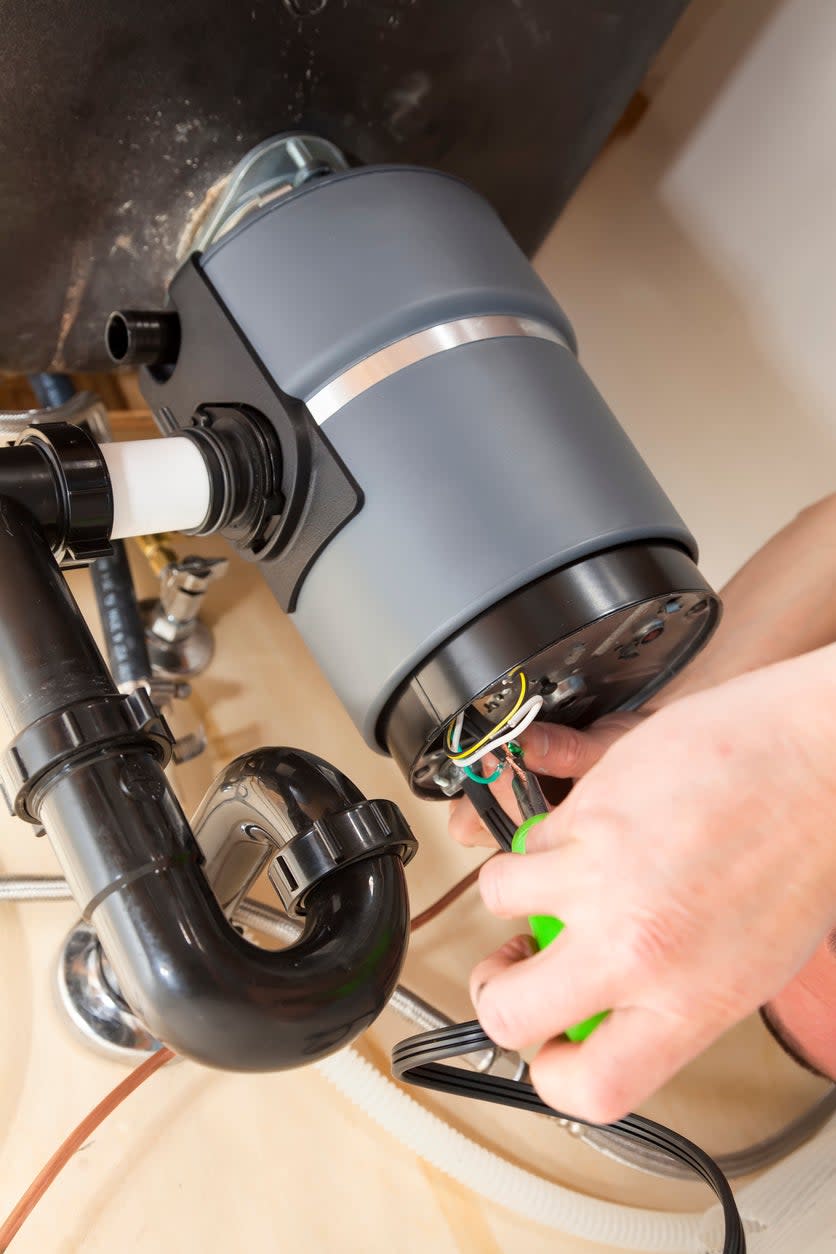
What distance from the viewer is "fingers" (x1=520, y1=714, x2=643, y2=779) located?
1.86 feet

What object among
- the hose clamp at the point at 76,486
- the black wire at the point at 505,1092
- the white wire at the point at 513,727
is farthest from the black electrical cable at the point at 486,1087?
the hose clamp at the point at 76,486

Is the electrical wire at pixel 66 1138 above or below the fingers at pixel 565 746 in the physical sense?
below

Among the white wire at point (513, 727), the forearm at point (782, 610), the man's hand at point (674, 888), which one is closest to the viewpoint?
the man's hand at point (674, 888)

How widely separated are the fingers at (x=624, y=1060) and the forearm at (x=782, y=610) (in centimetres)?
33

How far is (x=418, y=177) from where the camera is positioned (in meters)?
0.54

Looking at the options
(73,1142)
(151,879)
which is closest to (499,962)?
(151,879)

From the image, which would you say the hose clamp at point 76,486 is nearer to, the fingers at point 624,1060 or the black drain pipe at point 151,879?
the black drain pipe at point 151,879

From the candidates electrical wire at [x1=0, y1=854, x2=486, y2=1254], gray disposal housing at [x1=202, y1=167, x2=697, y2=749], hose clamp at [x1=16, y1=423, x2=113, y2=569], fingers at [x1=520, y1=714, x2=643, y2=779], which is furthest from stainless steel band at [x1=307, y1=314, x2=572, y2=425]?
electrical wire at [x1=0, y1=854, x2=486, y2=1254]

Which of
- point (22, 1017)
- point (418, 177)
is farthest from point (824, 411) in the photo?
point (22, 1017)

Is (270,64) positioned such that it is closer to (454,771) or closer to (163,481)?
(163,481)

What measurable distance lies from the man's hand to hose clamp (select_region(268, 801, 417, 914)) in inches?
2.1

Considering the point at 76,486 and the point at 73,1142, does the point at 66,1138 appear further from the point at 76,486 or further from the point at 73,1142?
the point at 76,486

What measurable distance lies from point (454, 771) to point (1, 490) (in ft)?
0.86

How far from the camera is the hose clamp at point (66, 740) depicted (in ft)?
1.29
